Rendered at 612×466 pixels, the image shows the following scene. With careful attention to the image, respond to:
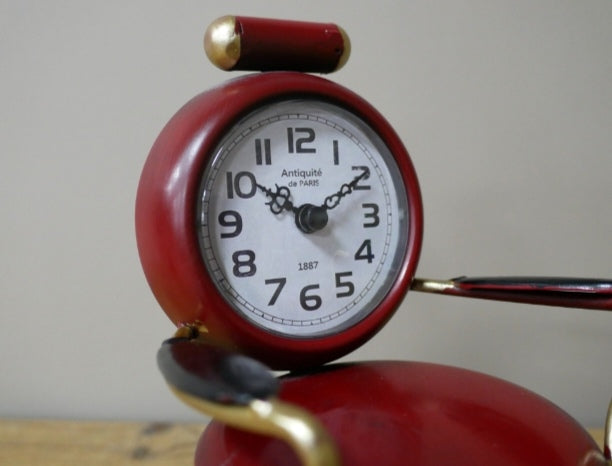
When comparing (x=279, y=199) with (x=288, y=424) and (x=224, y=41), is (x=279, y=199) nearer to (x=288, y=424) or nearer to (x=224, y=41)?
(x=224, y=41)

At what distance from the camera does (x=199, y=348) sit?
439 mm

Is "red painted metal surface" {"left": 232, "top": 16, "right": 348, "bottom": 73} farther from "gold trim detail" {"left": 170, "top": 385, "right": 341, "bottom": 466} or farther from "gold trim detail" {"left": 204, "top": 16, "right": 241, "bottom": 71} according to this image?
"gold trim detail" {"left": 170, "top": 385, "right": 341, "bottom": 466}

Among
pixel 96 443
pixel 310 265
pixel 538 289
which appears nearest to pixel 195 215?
pixel 310 265

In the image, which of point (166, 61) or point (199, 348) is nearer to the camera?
point (199, 348)

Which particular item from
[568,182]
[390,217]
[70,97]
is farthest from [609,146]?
[70,97]

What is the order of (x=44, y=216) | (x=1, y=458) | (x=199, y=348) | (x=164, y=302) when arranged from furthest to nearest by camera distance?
(x=44, y=216) < (x=1, y=458) < (x=164, y=302) < (x=199, y=348)

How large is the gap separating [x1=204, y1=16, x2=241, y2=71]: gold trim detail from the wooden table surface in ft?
1.94

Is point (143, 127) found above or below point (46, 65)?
below

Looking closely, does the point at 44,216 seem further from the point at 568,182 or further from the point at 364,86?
the point at 568,182

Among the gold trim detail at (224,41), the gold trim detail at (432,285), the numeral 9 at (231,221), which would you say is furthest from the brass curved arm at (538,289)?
the gold trim detail at (224,41)

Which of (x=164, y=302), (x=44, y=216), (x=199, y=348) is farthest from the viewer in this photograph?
(x=44, y=216)

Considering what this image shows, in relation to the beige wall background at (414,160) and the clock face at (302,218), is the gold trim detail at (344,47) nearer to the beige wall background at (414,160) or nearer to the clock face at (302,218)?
the clock face at (302,218)

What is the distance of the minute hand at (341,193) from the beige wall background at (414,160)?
366 millimetres

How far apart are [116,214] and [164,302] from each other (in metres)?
0.41
